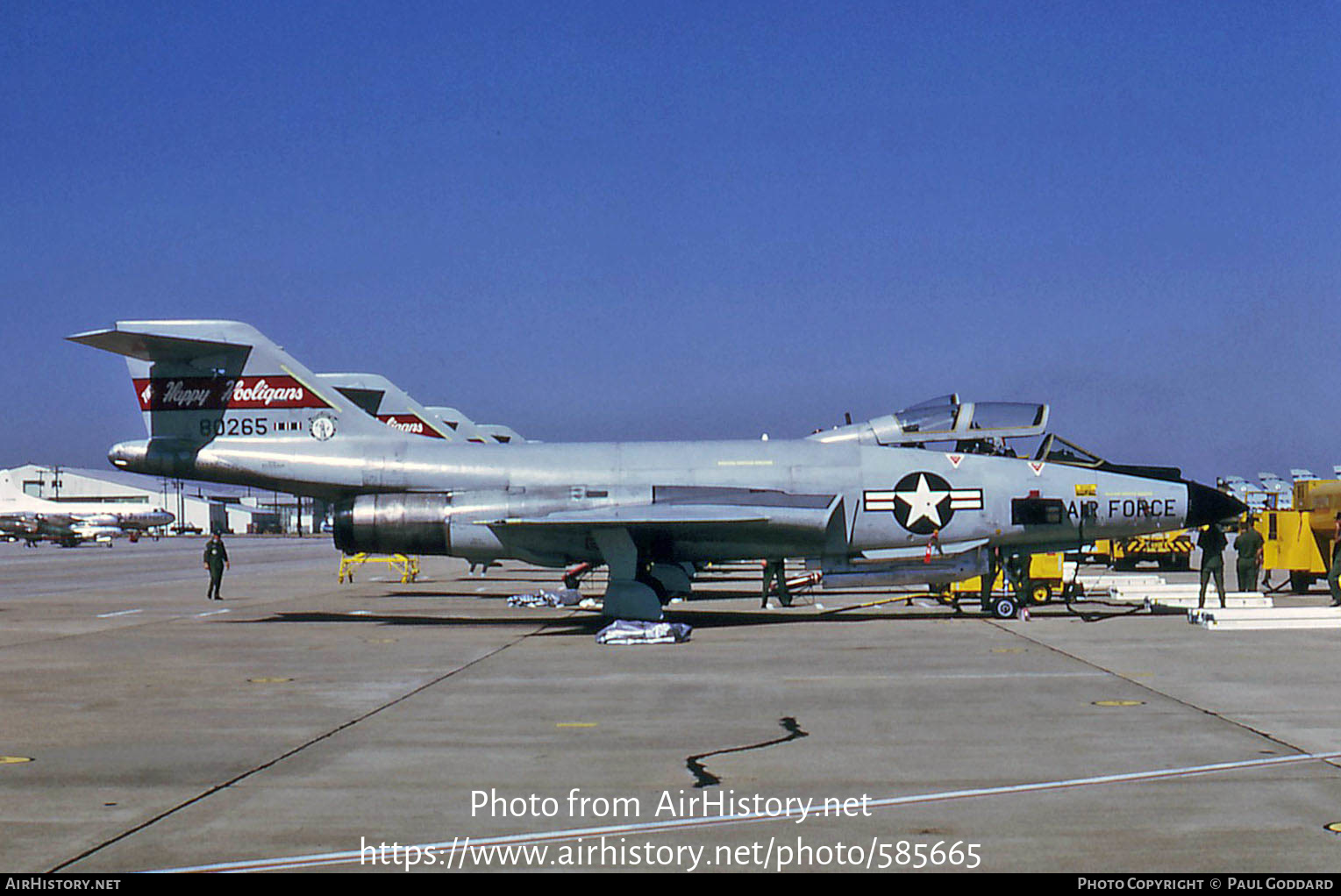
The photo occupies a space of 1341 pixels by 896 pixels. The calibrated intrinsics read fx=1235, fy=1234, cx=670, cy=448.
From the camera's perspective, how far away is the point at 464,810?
22.8 ft

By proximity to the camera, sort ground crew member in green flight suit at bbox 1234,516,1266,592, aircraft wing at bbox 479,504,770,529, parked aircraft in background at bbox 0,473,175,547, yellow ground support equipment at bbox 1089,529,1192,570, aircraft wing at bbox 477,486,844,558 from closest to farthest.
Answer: aircraft wing at bbox 479,504,770,529 < aircraft wing at bbox 477,486,844,558 < ground crew member in green flight suit at bbox 1234,516,1266,592 < yellow ground support equipment at bbox 1089,529,1192,570 < parked aircraft in background at bbox 0,473,175,547

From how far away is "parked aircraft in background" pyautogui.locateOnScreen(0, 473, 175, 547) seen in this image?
89125 mm

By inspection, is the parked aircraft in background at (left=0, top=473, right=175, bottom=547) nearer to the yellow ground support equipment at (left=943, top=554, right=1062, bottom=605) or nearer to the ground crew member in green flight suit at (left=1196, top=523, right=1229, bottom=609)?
the yellow ground support equipment at (left=943, top=554, right=1062, bottom=605)

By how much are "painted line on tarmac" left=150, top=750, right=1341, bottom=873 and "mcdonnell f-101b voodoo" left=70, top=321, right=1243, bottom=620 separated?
425 inches

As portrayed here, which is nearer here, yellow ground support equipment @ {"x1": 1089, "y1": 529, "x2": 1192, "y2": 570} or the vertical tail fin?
the vertical tail fin

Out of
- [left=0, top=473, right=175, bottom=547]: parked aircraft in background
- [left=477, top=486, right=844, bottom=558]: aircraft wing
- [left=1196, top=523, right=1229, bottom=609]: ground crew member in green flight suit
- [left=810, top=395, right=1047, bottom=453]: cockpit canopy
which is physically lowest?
[left=0, top=473, right=175, bottom=547]: parked aircraft in background

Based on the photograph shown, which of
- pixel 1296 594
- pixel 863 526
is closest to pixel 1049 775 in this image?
pixel 863 526

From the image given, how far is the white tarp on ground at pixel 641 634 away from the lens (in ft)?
55.0

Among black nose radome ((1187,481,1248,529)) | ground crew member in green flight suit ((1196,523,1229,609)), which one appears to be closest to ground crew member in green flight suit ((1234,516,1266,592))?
ground crew member in green flight suit ((1196,523,1229,609))

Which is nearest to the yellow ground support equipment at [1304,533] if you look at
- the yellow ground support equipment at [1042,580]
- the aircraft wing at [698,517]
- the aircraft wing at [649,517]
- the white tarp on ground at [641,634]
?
the yellow ground support equipment at [1042,580]

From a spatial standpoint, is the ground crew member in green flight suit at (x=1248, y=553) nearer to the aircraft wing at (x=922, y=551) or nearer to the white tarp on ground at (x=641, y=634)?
the aircraft wing at (x=922, y=551)

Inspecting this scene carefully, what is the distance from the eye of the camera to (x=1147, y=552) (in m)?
38.3

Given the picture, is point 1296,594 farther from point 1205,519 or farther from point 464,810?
point 464,810

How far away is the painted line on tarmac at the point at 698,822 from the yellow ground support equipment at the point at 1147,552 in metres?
29.9
